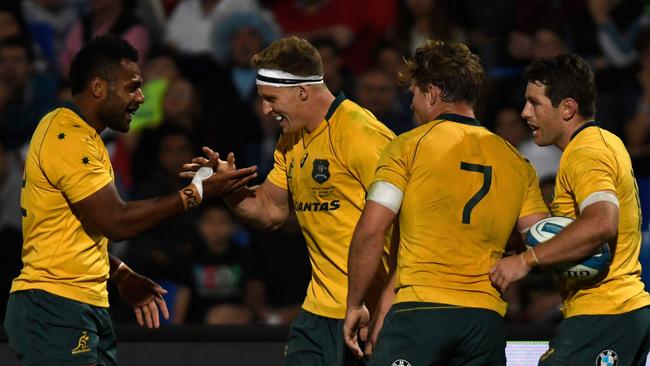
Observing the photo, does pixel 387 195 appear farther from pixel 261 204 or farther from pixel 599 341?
pixel 261 204

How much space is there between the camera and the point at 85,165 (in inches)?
217

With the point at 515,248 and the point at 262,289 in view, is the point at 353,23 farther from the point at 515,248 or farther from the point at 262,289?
the point at 515,248

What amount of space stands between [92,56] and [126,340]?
6.58ft

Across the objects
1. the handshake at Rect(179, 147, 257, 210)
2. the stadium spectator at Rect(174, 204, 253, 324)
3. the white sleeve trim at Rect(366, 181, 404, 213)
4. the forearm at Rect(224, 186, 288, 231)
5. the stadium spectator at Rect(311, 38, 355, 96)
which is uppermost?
the white sleeve trim at Rect(366, 181, 404, 213)

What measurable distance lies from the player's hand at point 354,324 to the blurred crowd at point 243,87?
3.18m

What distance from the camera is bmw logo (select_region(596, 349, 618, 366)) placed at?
17.7ft

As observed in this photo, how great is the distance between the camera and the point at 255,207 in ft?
20.9

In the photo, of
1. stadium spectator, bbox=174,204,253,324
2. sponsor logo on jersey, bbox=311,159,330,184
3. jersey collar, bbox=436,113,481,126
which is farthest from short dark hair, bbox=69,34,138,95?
stadium spectator, bbox=174,204,253,324

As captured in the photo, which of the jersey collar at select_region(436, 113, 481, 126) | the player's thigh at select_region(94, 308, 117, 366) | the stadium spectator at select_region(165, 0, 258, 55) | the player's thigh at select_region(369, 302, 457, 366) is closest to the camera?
the player's thigh at select_region(369, 302, 457, 366)

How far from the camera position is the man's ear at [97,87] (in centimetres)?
579

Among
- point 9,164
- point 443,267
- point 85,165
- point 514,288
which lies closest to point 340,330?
point 443,267

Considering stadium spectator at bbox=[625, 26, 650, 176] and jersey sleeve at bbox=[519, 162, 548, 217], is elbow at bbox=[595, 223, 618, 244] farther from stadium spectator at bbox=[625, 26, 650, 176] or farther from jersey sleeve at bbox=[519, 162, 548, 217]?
stadium spectator at bbox=[625, 26, 650, 176]

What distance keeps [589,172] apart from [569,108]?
0.43m

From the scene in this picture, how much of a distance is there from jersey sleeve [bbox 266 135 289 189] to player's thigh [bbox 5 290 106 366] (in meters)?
1.29
